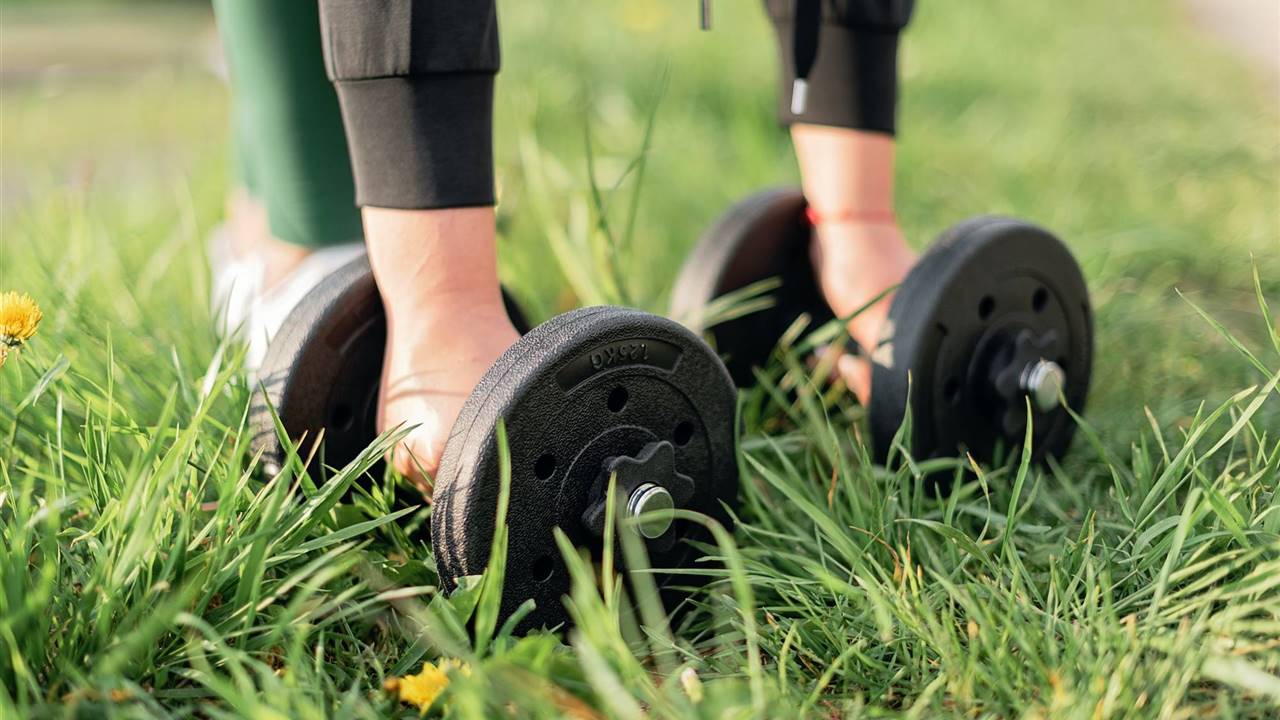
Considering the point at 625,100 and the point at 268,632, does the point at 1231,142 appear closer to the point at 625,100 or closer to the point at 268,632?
the point at 625,100

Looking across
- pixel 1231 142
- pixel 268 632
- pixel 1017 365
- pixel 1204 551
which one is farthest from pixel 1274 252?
pixel 268 632

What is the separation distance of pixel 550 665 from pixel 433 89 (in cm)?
52

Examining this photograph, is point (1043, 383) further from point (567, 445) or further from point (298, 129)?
point (298, 129)

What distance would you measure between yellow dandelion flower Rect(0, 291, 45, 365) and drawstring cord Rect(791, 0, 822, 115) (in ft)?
2.86

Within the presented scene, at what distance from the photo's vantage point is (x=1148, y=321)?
1.71 m

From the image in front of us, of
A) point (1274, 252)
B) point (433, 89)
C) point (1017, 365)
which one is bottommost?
point (1274, 252)

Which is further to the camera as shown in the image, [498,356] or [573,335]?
[498,356]

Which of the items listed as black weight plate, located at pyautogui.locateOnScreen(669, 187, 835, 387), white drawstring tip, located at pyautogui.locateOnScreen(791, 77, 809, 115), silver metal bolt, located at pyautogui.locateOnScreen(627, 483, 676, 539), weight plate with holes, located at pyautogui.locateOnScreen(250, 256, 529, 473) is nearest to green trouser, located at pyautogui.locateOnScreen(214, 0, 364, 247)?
weight plate with holes, located at pyautogui.locateOnScreen(250, 256, 529, 473)

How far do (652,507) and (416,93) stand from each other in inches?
16.9

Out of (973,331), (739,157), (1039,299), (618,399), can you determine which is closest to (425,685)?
(618,399)

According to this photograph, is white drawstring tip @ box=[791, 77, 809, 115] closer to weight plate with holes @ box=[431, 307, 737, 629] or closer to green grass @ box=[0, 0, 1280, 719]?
green grass @ box=[0, 0, 1280, 719]

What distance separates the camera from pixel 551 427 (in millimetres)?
964

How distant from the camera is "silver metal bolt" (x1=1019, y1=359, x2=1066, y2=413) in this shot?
3.94 ft

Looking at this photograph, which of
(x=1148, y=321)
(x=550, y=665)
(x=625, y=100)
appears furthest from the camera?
(x=625, y=100)
